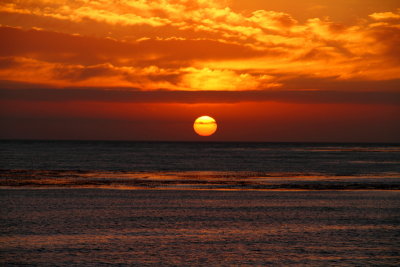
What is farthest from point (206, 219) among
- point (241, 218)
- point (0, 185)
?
point (0, 185)

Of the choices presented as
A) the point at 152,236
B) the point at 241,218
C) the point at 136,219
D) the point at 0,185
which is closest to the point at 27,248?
the point at 152,236

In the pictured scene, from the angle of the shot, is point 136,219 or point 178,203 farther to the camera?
point 178,203

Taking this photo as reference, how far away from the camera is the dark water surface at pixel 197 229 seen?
66.8 feet

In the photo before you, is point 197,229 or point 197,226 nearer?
point 197,229

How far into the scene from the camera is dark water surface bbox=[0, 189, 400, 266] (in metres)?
20.4

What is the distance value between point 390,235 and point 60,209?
62.3 ft

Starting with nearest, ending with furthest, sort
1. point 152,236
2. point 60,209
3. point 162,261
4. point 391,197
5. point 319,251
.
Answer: point 162,261, point 319,251, point 152,236, point 60,209, point 391,197

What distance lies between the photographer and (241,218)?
97.2 ft

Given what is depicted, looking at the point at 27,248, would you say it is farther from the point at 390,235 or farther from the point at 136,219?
the point at 390,235

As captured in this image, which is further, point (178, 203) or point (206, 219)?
point (178, 203)

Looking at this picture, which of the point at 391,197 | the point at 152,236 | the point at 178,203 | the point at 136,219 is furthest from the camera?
the point at 391,197

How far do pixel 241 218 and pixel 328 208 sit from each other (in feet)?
24.4

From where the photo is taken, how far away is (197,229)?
26.0 meters

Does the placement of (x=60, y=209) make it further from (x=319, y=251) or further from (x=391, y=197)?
(x=391, y=197)
